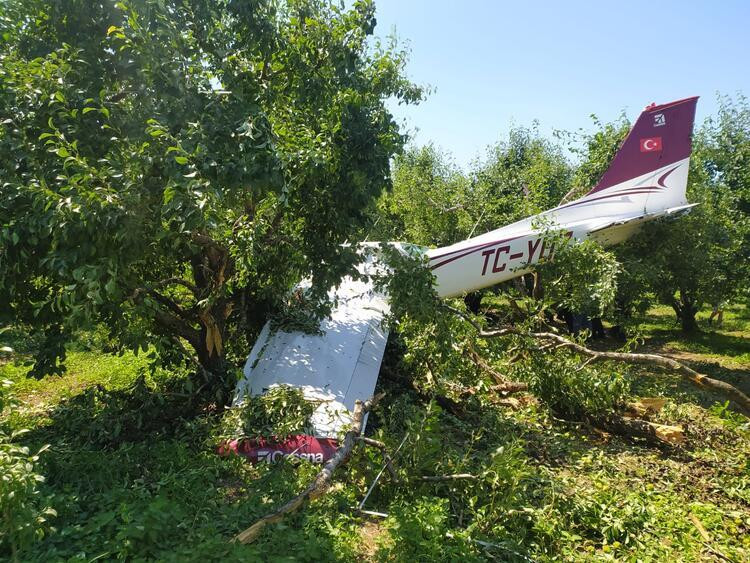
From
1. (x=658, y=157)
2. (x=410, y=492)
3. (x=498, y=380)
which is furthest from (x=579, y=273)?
(x=410, y=492)

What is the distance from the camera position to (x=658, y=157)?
1002 centimetres

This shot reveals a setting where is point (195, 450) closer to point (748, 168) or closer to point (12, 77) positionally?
point (12, 77)

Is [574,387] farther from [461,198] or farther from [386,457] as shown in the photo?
[461,198]

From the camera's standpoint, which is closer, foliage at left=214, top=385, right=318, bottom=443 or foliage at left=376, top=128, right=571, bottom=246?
foliage at left=214, top=385, right=318, bottom=443

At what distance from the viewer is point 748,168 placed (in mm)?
11453

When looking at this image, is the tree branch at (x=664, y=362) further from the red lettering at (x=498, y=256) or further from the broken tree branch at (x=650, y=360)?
the red lettering at (x=498, y=256)

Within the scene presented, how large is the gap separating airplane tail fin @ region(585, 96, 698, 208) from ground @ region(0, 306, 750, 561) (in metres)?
5.15

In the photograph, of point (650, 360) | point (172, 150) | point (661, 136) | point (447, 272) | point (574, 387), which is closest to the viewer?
point (172, 150)

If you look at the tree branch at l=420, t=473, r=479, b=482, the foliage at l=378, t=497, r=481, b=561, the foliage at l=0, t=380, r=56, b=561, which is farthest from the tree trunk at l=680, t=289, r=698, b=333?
the foliage at l=0, t=380, r=56, b=561

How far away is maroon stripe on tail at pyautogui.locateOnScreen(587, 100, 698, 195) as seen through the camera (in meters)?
9.98

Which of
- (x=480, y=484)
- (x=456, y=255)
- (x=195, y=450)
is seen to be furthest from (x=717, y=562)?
(x=456, y=255)

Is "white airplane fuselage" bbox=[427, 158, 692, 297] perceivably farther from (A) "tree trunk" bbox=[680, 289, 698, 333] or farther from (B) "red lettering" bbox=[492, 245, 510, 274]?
(A) "tree trunk" bbox=[680, 289, 698, 333]

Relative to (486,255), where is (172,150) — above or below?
below

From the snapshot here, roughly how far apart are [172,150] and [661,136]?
1014 cm
